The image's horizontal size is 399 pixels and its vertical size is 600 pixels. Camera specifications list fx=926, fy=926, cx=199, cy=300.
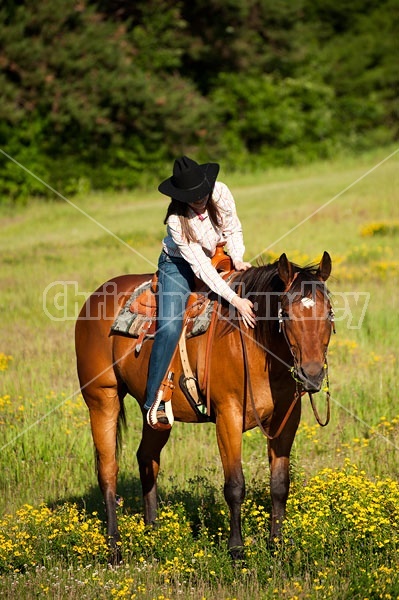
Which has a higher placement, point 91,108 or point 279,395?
point 91,108

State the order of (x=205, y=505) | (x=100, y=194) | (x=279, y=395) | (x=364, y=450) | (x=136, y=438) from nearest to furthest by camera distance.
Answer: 1. (x=279, y=395)
2. (x=205, y=505)
3. (x=364, y=450)
4. (x=136, y=438)
5. (x=100, y=194)

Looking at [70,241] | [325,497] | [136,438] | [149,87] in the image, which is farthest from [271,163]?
[325,497]

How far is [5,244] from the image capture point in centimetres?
2425

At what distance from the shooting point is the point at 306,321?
5.92 meters

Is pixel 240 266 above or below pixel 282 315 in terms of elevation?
above

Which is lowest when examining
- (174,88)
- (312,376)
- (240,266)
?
(312,376)

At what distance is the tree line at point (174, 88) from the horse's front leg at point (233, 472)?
1113 inches

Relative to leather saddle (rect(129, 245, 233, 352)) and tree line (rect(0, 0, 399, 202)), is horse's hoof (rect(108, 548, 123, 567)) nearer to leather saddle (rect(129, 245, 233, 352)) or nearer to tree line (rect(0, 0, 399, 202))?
leather saddle (rect(129, 245, 233, 352))

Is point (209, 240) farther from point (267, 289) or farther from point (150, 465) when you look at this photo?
point (150, 465)

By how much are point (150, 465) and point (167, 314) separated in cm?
151

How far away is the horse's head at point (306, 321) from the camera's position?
229 inches

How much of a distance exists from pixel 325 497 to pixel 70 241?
58.7 ft

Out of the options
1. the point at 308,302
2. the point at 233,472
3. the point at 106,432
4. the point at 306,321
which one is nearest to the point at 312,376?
the point at 306,321

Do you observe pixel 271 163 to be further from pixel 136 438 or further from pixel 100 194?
pixel 136 438
